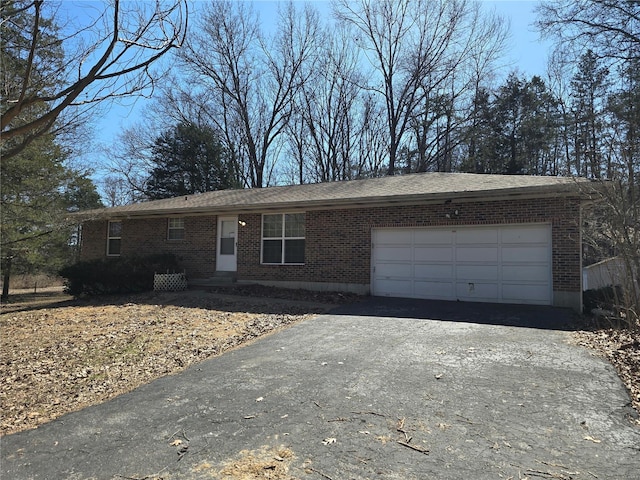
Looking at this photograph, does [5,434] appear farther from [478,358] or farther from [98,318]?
[98,318]

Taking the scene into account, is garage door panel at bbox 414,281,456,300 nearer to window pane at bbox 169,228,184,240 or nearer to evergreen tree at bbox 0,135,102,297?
window pane at bbox 169,228,184,240

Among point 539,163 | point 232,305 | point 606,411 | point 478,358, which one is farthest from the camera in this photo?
point 539,163

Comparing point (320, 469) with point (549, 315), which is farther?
point (549, 315)

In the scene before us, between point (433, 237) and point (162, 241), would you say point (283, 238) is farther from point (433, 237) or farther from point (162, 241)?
point (162, 241)

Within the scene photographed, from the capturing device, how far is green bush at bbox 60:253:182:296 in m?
13.7

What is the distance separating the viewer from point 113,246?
17.2 metres

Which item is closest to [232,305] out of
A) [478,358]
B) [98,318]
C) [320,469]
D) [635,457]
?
[98,318]

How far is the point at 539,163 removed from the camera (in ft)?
83.9

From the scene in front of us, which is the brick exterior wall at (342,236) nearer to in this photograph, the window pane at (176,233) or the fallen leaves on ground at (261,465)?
the window pane at (176,233)

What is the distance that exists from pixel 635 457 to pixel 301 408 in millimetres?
2727

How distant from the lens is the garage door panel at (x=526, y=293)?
9.94m

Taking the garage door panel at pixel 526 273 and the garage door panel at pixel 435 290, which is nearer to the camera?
the garage door panel at pixel 526 273

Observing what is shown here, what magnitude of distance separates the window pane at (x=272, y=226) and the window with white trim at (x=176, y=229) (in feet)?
11.7

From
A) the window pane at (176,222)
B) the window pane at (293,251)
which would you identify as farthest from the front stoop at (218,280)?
the window pane at (176,222)
